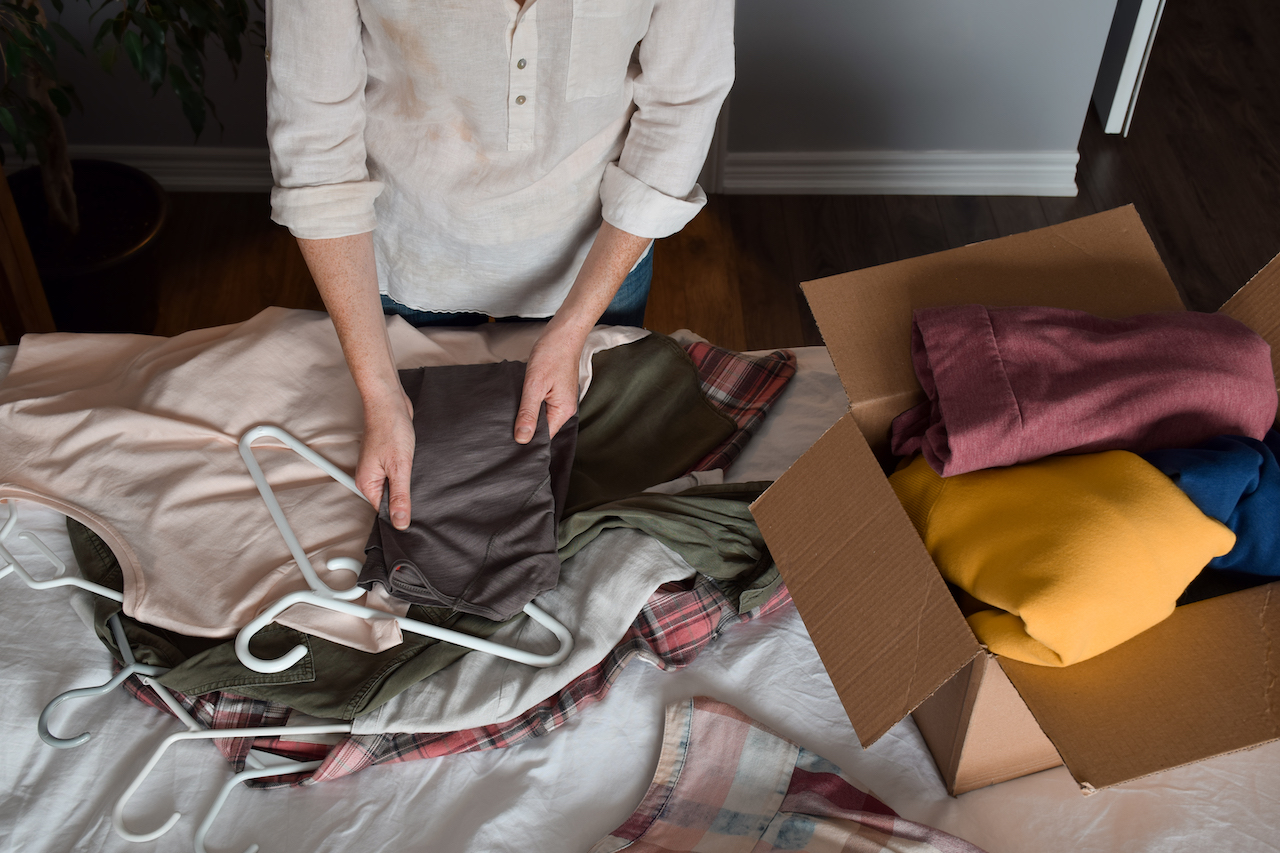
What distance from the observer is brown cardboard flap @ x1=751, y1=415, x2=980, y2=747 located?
747 mm

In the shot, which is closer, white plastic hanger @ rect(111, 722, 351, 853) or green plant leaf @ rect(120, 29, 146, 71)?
white plastic hanger @ rect(111, 722, 351, 853)

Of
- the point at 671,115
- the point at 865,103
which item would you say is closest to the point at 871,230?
the point at 865,103

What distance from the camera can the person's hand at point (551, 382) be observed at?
3.55 ft

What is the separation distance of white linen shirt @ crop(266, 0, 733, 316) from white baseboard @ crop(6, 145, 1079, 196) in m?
1.35

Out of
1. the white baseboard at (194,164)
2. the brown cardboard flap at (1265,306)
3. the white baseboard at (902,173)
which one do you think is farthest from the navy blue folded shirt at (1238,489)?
the white baseboard at (194,164)

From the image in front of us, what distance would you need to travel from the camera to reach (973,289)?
975 millimetres

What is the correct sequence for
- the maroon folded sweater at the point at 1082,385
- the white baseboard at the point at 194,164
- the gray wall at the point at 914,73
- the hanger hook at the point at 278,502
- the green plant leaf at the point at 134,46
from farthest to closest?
the white baseboard at the point at 194,164
the gray wall at the point at 914,73
the green plant leaf at the point at 134,46
the hanger hook at the point at 278,502
the maroon folded sweater at the point at 1082,385

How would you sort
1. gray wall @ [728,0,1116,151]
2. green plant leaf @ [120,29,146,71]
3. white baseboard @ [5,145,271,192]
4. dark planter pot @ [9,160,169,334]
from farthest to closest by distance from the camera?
white baseboard @ [5,145,271,192], gray wall @ [728,0,1116,151], dark planter pot @ [9,160,169,334], green plant leaf @ [120,29,146,71]

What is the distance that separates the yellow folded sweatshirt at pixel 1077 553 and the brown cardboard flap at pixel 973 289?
172 millimetres

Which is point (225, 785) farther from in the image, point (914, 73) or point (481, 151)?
point (914, 73)

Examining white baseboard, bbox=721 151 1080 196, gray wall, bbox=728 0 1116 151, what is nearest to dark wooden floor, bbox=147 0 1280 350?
white baseboard, bbox=721 151 1080 196

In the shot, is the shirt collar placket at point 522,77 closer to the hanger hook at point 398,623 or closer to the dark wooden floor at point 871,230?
the hanger hook at point 398,623

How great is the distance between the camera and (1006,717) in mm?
872

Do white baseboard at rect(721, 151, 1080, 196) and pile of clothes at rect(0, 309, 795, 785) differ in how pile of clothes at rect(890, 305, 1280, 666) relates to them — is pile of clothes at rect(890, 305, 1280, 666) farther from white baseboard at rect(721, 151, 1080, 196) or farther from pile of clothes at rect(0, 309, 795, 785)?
white baseboard at rect(721, 151, 1080, 196)
